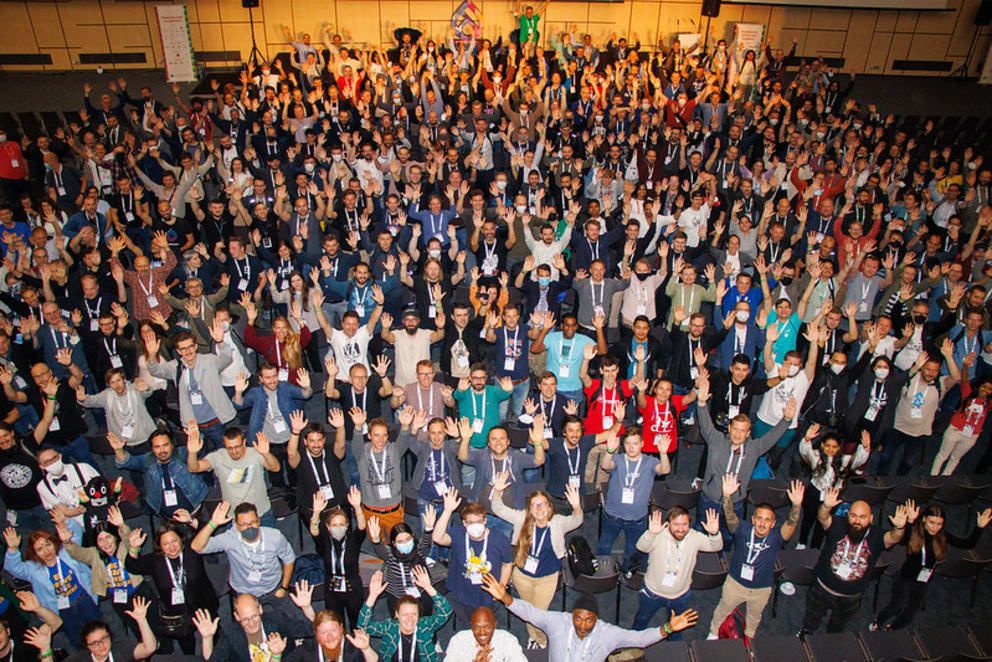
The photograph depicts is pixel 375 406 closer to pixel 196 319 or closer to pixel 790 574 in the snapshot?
pixel 196 319

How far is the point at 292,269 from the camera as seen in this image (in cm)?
777

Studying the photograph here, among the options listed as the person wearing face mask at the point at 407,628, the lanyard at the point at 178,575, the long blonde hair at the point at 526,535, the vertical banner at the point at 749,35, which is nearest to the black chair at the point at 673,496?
the long blonde hair at the point at 526,535

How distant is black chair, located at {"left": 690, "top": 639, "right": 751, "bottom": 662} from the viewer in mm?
4230

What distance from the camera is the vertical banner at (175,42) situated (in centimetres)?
1725

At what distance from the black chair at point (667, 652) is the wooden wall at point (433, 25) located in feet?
59.6

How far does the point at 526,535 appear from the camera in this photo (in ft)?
15.2

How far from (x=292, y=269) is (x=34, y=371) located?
2822mm

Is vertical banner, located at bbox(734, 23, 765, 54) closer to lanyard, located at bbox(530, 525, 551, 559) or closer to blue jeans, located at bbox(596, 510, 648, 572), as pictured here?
blue jeans, located at bbox(596, 510, 648, 572)

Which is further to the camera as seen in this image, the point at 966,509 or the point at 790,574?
the point at 966,509

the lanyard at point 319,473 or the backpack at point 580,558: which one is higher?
the lanyard at point 319,473

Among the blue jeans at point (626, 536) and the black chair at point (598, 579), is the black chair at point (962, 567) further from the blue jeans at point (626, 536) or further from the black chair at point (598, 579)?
the black chair at point (598, 579)

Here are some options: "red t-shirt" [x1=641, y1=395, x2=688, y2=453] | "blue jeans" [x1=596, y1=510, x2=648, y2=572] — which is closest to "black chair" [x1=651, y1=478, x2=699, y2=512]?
"blue jeans" [x1=596, y1=510, x2=648, y2=572]

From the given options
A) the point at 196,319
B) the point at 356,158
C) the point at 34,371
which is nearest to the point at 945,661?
the point at 196,319

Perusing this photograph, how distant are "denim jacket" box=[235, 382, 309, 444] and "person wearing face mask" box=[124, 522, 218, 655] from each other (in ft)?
4.18
